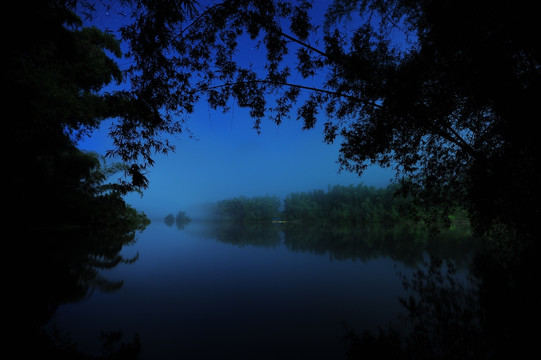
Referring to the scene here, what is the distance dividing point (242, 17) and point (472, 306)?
891cm

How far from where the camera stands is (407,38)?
20.0 ft

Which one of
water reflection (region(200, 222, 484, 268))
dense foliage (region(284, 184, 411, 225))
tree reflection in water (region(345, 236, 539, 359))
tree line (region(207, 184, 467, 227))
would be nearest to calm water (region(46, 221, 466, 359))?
tree reflection in water (region(345, 236, 539, 359))

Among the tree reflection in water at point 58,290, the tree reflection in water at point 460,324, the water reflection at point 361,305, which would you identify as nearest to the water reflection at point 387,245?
the water reflection at point 361,305

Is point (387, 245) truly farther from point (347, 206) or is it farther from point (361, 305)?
point (347, 206)

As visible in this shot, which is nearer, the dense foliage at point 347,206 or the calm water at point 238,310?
the calm water at point 238,310

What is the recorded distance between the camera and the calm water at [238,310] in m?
3.04

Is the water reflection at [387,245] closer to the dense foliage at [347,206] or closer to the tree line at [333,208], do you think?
the tree line at [333,208]

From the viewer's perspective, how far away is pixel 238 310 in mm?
4215

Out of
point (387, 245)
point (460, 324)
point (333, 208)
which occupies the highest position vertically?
point (333, 208)

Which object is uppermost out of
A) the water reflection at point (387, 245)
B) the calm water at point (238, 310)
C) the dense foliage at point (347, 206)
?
the dense foliage at point (347, 206)

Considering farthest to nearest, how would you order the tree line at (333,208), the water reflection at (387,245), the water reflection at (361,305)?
the tree line at (333,208) < the water reflection at (387,245) < the water reflection at (361,305)

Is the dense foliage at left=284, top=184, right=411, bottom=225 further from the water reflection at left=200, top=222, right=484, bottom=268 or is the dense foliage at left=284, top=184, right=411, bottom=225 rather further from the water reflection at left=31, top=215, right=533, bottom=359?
the water reflection at left=31, top=215, right=533, bottom=359

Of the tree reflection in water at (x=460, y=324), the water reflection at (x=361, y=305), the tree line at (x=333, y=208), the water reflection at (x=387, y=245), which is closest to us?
the tree reflection in water at (x=460, y=324)

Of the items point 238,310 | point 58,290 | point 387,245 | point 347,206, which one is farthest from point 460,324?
point 347,206
